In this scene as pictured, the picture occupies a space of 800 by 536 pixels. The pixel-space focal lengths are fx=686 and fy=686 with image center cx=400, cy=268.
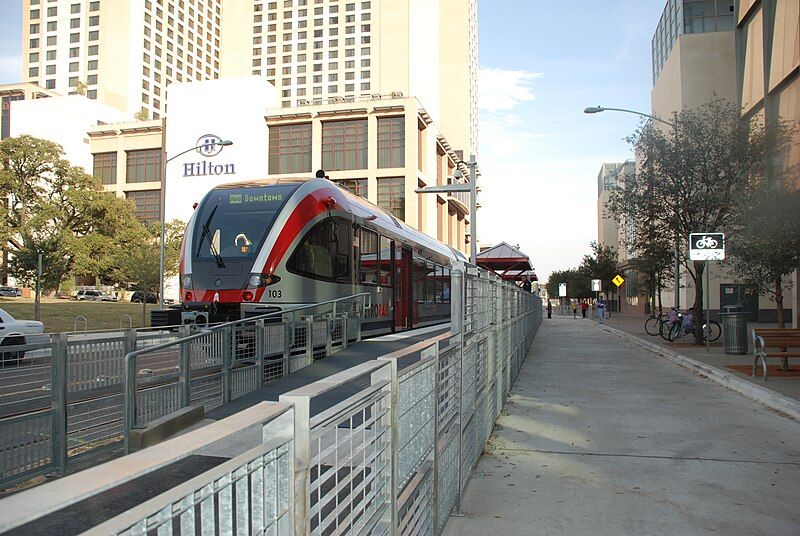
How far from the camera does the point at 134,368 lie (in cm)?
705

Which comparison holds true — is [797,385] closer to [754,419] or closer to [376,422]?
[754,419]

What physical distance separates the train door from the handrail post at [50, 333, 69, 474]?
13.7 meters

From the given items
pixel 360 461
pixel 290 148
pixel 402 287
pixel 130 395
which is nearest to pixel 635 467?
pixel 360 461

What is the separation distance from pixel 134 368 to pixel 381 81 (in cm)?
9695

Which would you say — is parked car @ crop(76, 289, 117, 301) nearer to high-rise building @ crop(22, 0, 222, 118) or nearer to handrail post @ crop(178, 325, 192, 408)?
high-rise building @ crop(22, 0, 222, 118)

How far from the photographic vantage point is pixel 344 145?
204 feet

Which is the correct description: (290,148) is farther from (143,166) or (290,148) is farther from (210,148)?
(143,166)

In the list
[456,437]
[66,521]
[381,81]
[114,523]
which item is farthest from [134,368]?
[381,81]

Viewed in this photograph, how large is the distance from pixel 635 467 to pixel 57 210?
4638cm

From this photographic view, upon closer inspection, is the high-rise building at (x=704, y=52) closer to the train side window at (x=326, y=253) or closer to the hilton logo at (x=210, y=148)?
the train side window at (x=326, y=253)

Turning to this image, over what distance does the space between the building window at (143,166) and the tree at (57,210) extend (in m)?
22.0

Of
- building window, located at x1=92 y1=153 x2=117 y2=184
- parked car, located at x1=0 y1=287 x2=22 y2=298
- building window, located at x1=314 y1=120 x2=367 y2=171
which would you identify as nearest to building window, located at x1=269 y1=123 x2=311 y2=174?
building window, located at x1=314 y1=120 x2=367 y2=171

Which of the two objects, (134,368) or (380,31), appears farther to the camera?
(380,31)

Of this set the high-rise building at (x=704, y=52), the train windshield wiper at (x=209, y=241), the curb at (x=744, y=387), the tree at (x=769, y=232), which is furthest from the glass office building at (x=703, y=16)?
the train windshield wiper at (x=209, y=241)
